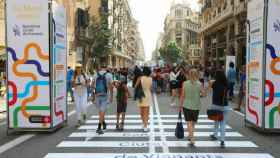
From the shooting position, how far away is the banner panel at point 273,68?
9.79 meters

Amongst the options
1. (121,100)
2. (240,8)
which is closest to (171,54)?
(240,8)

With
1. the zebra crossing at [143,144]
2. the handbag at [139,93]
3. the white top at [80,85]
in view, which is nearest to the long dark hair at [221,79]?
the zebra crossing at [143,144]

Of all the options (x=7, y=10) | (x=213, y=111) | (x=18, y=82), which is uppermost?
(x=7, y=10)

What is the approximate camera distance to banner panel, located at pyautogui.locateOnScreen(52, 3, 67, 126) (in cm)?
1054

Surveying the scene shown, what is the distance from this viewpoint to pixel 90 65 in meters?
47.2

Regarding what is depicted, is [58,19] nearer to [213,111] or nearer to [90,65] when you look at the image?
[213,111]

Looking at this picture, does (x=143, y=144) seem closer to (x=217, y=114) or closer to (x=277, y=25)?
(x=217, y=114)

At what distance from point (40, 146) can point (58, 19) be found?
12.0ft

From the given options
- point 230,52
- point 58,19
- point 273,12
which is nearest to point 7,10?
point 58,19

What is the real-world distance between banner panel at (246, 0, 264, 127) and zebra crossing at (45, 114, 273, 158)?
738mm

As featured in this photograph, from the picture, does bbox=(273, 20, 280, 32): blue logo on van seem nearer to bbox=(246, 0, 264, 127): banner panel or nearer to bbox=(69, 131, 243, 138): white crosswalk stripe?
bbox=(246, 0, 264, 127): banner panel

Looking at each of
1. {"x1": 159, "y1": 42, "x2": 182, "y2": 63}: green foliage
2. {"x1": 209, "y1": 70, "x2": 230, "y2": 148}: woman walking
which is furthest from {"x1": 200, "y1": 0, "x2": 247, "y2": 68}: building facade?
{"x1": 159, "y1": 42, "x2": 182, "y2": 63}: green foliage

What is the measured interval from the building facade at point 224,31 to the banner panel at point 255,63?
59.8ft

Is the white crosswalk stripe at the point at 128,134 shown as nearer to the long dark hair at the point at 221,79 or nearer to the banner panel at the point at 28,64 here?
the banner panel at the point at 28,64
